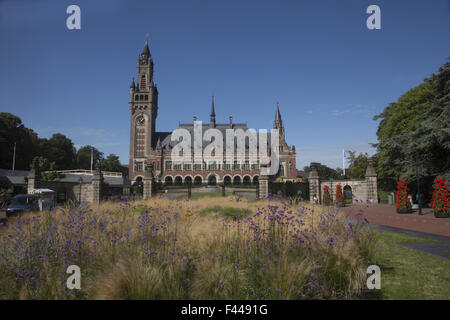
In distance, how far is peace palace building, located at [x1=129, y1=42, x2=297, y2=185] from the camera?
58906 millimetres

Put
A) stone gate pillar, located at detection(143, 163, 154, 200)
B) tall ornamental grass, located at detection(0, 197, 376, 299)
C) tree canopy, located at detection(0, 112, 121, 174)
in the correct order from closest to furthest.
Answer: tall ornamental grass, located at detection(0, 197, 376, 299) < stone gate pillar, located at detection(143, 163, 154, 200) < tree canopy, located at detection(0, 112, 121, 174)

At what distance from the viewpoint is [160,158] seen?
193ft

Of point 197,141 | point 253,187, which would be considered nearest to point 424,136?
point 253,187

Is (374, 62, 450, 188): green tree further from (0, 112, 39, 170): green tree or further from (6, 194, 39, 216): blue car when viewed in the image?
(0, 112, 39, 170): green tree

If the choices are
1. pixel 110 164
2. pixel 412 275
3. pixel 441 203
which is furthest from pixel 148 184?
pixel 110 164

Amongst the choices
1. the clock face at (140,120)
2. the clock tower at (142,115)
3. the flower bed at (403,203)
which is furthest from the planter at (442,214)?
the clock face at (140,120)

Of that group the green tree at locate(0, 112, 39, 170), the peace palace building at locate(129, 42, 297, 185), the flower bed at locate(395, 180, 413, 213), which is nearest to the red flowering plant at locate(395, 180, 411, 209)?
the flower bed at locate(395, 180, 413, 213)

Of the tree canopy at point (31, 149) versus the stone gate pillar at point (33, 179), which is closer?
the stone gate pillar at point (33, 179)

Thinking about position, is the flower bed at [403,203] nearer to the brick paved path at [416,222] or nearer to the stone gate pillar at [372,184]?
the brick paved path at [416,222]

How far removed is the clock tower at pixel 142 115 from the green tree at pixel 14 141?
19.1 m

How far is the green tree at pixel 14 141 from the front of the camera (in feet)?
145

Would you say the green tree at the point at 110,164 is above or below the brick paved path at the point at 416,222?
above
